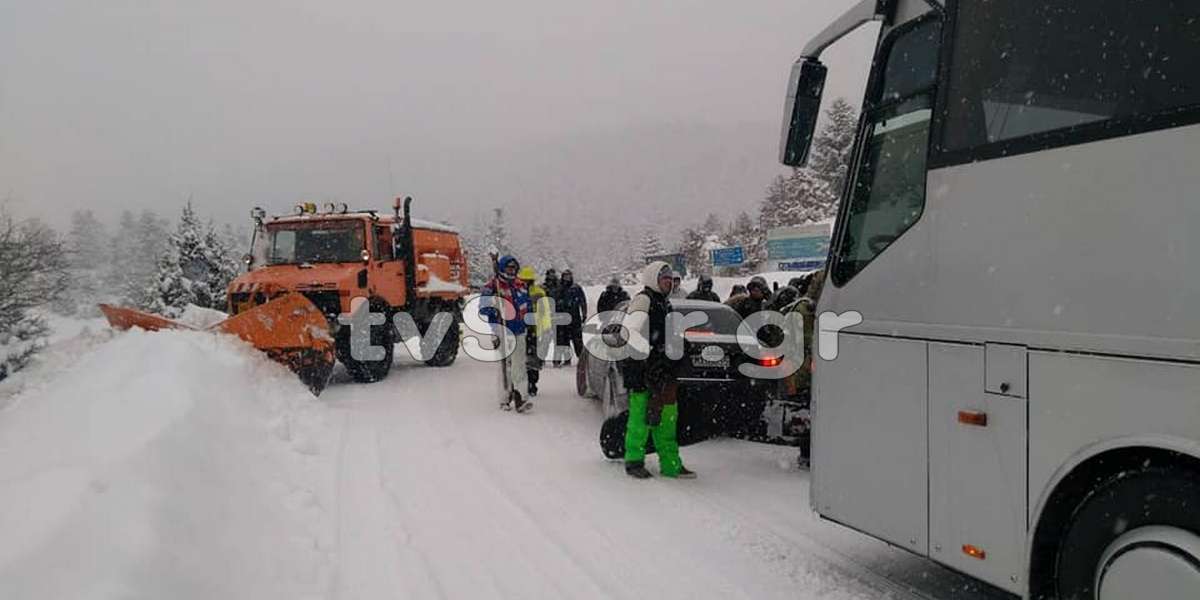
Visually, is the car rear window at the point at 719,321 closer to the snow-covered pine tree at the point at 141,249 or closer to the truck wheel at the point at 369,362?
the truck wheel at the point at 369,362

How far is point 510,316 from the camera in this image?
9.78 meters

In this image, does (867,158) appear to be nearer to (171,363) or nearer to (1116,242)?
(1116,242)

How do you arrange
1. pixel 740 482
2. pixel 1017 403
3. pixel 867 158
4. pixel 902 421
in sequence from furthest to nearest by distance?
pixel 740 482 → pixel 867 158 → pixel 902 421 → pixel 1017 403

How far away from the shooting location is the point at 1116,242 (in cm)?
255

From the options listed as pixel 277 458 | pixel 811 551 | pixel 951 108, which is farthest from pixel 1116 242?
pixel 277 458

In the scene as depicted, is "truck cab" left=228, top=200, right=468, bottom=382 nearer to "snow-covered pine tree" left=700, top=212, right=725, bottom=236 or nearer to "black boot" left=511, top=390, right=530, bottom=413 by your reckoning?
"black boot" left=511, top=390, right=530, bottom=413

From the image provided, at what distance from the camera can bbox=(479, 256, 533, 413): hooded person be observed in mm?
9492

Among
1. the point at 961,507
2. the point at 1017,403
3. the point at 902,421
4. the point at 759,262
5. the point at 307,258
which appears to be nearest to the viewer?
the point at 1017,403

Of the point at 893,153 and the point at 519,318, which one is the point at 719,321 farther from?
the point at 893,153

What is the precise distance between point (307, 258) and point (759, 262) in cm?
4027

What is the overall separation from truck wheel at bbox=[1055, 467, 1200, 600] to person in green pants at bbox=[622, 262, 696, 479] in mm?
3821

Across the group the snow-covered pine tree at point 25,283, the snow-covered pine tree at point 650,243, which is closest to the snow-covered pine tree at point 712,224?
the snow-covered pine tree at point 650,243

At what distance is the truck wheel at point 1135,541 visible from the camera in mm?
2334

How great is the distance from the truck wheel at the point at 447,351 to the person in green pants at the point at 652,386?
8.46 metres
